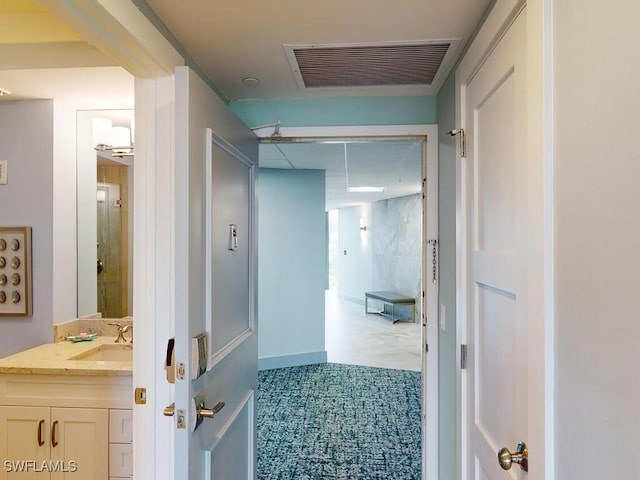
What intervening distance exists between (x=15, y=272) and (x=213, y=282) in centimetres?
152

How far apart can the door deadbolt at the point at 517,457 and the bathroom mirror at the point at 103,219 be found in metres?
2.11

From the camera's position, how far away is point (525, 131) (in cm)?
101

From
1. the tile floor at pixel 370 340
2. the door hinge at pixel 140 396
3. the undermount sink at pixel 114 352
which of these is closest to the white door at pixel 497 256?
the door hinge at pixel 140 396

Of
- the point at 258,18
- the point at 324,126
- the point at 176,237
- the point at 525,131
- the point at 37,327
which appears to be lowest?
the point at 37,327

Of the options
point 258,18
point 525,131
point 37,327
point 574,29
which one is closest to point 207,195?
point 258,18

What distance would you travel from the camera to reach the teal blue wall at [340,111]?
2.10 m

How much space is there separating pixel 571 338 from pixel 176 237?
103 centimetres

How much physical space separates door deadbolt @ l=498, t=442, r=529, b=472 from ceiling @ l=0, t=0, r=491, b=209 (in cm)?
128

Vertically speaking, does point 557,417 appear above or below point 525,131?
below

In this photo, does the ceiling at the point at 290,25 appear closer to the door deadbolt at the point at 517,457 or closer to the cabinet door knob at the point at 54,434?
the door deadbolt at the point at 517,457

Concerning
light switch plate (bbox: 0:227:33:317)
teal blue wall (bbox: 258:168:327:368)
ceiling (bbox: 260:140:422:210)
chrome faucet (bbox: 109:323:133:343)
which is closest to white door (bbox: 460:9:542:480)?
ceiling (bbox: 260:140:422:210)

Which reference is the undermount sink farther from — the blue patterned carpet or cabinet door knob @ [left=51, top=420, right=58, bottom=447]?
the blue patterned carpet

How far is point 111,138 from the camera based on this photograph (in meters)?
2.44

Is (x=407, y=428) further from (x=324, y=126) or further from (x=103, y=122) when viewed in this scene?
(x=103, y=122)
